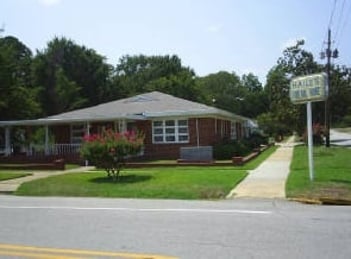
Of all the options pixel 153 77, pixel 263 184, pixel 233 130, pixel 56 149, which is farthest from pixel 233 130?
pixel 153 77

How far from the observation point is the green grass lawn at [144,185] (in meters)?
18.3

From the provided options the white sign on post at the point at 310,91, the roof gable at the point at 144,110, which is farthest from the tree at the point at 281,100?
the white sign on post at the point at 310,91

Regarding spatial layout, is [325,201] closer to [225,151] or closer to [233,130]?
[225,151]

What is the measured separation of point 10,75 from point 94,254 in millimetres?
42438

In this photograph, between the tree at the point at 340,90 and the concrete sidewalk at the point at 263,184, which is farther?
the tree at the point at 340,90

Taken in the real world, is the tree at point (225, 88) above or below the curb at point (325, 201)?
above

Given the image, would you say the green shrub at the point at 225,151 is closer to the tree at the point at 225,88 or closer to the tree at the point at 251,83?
the tree at the point at 225,88

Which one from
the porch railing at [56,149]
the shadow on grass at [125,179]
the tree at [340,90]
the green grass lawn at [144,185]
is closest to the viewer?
the green grass lawn at [144,185]

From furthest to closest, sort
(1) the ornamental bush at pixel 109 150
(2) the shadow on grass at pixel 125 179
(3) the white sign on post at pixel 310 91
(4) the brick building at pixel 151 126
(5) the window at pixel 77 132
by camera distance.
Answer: (5) the window at pixel 77 132
(4) the brick building at pixel 151 126
(1) the ornamental bush at pixel 109 150
(2) the shadow on grass at pixel 125 179
(3) the white sign on post at pixel 310 91

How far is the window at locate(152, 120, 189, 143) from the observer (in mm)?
36562

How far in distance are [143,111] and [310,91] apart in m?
18.2

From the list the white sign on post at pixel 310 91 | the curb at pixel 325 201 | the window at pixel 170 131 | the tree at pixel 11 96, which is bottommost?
the curb at pixel 325 201

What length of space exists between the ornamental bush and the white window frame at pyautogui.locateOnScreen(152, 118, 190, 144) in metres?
12.8

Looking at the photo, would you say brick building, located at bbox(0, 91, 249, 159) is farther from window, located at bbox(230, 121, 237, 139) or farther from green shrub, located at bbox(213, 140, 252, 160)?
window, located at bbox(230, 121, 237, 139)
